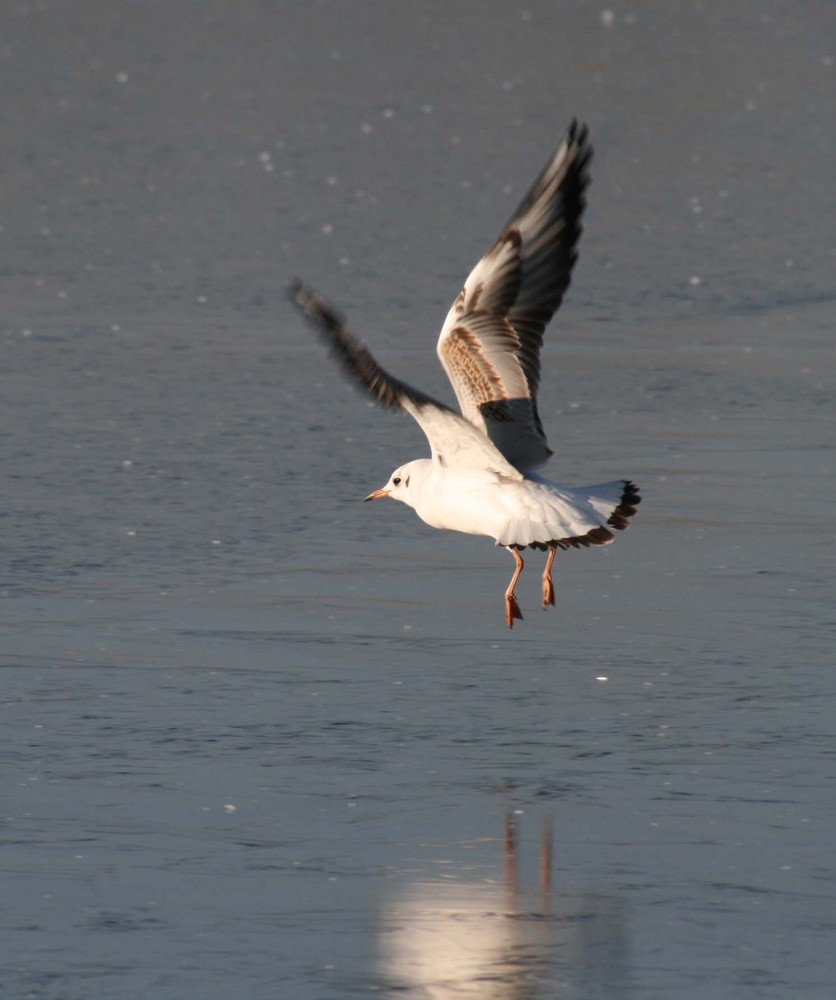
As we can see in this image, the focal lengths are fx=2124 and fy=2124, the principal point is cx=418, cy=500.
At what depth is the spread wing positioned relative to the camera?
6.96m

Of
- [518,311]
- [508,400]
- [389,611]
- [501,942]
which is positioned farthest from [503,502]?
[501,942]

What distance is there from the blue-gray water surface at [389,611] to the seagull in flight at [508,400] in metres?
0.35

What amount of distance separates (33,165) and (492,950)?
40.4ft

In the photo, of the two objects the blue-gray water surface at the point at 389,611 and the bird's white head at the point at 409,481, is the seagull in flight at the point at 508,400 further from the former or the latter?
the blue-gray water surface at the point at 389,611

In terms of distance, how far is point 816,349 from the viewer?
1064cm

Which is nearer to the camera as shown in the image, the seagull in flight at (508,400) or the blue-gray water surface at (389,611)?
the blue-gray water surface at (389,611)

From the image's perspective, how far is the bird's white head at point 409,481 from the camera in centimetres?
708

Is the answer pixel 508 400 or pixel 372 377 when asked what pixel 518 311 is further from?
pixel 372 377

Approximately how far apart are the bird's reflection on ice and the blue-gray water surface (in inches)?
0.4

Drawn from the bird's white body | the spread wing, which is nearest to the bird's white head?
the bird's white body

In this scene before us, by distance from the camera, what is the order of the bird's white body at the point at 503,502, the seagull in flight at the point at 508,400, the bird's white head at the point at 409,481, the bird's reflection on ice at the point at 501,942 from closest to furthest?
the bird's reflection on ice at the point at 501,942 → the bird's white body at the point at 503,502 → the seagull in flight at the point at 508,400 → the bird's white head at the point at 409,481

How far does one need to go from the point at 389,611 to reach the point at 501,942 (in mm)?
2550

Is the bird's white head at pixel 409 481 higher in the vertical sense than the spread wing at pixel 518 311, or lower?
lower

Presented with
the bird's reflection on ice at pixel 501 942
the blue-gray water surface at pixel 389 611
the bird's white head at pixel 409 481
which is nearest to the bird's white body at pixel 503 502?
the bird's white head at pixel 409 481
